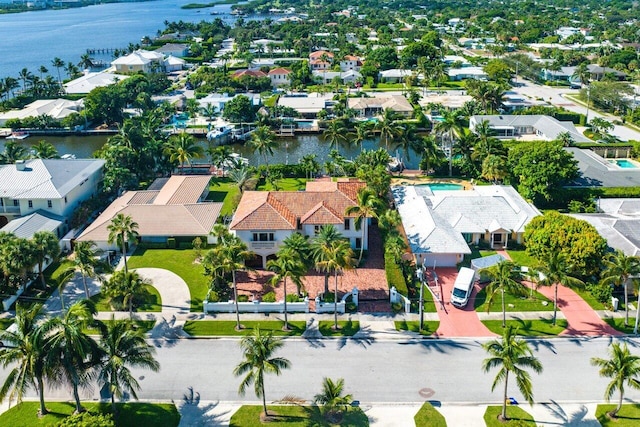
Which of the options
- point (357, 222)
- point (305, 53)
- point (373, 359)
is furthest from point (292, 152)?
point (305, 53)

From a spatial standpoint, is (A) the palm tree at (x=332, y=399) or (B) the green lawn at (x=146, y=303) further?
(B) the green lawn at (x=146, y=303)

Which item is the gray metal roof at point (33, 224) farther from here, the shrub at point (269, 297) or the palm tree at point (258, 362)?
the palm tree at point (258, 362)

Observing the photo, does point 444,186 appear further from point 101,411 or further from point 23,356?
point 23,356

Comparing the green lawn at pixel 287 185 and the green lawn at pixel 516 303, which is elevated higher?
the green lawn at pixel 287 185

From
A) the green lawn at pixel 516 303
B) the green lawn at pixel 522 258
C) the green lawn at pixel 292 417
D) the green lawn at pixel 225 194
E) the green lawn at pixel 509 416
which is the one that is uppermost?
the green lawn at pixel 225 194

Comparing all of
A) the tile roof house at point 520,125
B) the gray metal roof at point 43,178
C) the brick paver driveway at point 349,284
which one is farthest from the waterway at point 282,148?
the brick paver driveway at point 349,284

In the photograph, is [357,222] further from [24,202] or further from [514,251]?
[24,202]
